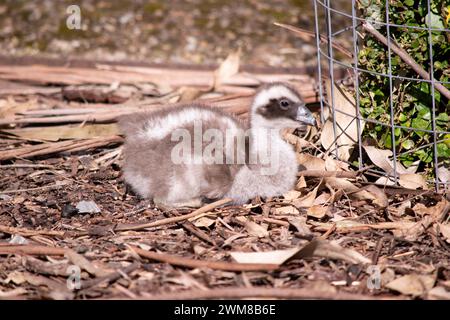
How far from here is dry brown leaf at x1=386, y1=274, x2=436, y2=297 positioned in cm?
358

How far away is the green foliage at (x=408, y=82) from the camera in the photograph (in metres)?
4.52

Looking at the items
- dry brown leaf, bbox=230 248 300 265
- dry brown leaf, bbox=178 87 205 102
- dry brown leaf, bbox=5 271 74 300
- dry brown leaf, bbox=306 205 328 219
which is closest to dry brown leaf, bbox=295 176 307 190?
dry brown leaf, bbox=306 205 328 219

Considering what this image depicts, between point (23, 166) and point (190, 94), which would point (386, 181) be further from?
point (23, 166)

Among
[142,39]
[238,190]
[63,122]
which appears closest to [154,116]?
[238,190]

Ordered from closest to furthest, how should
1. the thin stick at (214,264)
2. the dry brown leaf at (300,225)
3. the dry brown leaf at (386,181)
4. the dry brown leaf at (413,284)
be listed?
the dry brown leaf at (413,284)
the thin stick at (214,264)
the dry brown leaf at (300,225)
the dry brown leaf at (386,181)

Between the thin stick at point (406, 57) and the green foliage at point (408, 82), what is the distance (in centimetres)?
8

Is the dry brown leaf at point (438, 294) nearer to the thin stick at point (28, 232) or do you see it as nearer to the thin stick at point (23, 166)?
the thin stick at point (28, 232)

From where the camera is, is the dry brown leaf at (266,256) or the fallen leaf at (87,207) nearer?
the dry brown leaf at (266,256)

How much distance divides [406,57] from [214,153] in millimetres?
1230

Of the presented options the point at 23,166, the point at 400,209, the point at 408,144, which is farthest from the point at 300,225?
the point at 23,166

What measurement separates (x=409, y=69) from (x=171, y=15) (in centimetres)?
421

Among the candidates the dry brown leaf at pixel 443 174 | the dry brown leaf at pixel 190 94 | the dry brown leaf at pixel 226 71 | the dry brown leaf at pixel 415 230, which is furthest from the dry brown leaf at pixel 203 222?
the dry brown leaf at pixel 226 71

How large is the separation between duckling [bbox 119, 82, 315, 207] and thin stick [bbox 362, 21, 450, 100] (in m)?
0.59
